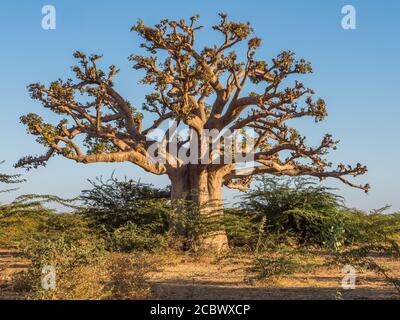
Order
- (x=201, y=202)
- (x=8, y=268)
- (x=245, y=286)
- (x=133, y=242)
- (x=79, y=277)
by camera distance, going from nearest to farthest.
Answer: (x=79, y=277), (x=245, y=286), (x=8, y=268), (x=133, y=242), (x=201, y=202)

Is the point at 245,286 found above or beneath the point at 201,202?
beneath

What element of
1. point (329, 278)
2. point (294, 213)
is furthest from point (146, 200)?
point (329, 278)

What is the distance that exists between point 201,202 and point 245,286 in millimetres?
6597

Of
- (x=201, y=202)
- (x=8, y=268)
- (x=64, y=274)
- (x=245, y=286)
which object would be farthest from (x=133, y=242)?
(x=64, y=274)

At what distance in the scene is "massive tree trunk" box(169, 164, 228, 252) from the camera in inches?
618

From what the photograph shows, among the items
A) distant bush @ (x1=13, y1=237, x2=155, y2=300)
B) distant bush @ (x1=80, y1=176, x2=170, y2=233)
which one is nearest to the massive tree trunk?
distant bush @ (x1=80, y1=176, x2=170, y2=233)

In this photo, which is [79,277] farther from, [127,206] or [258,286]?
[127,206]

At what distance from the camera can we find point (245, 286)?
9.76 meters

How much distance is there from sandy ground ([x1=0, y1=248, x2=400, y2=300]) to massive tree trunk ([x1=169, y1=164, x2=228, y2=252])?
117 inches

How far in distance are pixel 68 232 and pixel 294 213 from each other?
6.83 metres

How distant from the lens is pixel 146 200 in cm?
1747

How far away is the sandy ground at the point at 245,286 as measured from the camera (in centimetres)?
874

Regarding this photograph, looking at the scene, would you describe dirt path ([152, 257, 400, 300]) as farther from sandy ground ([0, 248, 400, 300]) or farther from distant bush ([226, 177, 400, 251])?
distant bush ([226, 177, 400, 251])
